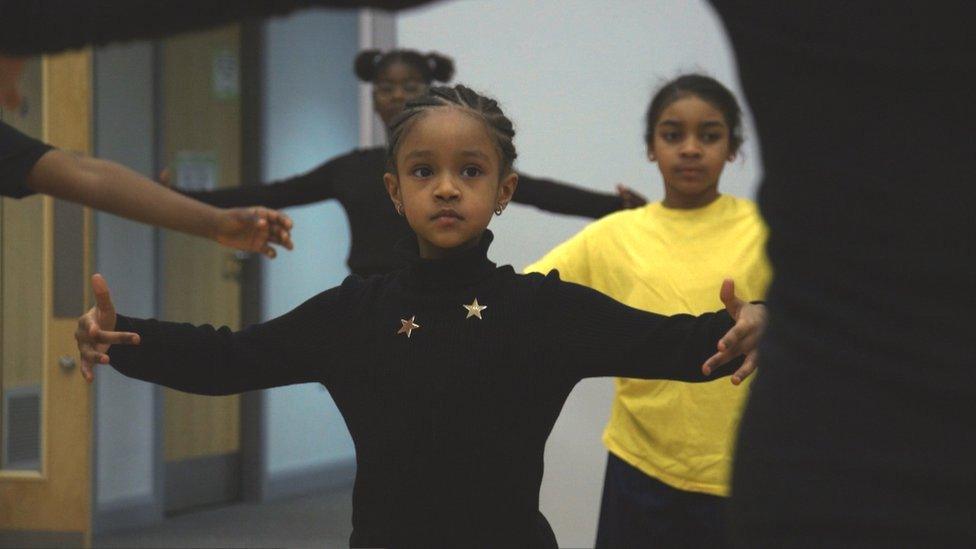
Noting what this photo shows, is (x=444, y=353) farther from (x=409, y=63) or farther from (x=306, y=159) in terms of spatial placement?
(x=306, y=159)

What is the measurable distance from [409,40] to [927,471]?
381 centimetres

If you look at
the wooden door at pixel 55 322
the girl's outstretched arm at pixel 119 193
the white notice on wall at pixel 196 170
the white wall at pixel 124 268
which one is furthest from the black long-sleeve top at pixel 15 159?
the white notice on wall at pixel 196 170

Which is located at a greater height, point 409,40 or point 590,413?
point 409,40

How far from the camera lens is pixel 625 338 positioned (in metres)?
1.90

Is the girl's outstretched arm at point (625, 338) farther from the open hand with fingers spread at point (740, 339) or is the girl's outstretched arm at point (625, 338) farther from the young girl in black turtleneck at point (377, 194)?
the young girl in black turtleneck at point (377, 194)

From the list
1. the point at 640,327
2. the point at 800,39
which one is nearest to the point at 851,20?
the point at 800,39

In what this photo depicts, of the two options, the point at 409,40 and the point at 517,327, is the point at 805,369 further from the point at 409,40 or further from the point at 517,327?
the point at 409,40

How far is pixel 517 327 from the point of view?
1.92m

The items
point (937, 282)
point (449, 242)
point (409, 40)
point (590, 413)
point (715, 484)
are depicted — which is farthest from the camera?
point (409, 40)

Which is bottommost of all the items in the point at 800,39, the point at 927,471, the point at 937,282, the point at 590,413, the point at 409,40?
the point at 590,413

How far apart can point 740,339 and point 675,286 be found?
115 centimetres

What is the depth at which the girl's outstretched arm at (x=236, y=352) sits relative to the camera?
1965 mm

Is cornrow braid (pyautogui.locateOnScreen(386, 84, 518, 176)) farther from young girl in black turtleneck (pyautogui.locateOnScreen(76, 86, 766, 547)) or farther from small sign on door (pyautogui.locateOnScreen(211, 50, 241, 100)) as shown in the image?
small sign on door (pyautogui.locateOnScreen(211, 50, 241, 100))

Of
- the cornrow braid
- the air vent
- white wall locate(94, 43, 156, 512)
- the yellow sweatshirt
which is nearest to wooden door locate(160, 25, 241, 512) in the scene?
white wall locate(94, 43, 156, 512)
